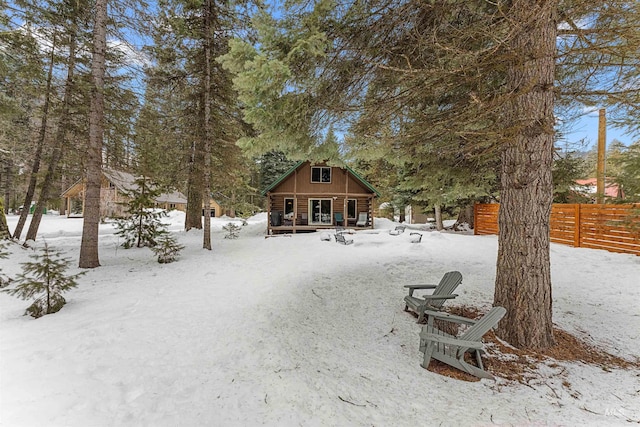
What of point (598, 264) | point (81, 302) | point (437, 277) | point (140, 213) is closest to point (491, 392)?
point (437, 277)

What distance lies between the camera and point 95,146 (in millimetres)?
6805

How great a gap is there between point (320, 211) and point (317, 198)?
1109 millimetres

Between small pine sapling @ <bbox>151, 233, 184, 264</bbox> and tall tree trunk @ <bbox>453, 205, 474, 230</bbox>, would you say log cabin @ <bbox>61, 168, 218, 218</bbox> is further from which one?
tall tree trunk @ <bbox>453, 205, 474, 230</bbox>

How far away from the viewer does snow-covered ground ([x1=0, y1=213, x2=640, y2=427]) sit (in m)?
2.35

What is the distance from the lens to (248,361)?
3.05 m

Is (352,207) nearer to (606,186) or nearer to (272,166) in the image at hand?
(606,186)

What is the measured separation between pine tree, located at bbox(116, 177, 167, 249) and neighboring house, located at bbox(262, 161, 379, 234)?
22.0 ft

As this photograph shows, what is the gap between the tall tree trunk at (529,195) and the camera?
3568mm

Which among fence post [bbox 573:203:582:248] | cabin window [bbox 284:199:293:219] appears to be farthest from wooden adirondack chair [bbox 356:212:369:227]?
fence post [bbox 573:203:582:248]

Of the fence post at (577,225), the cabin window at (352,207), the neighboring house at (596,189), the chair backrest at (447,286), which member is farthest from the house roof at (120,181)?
the fence post at (577,225)

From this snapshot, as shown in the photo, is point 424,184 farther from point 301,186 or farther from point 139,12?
point 301,186

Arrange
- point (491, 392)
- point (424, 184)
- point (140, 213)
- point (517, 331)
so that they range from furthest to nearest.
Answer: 1. point (140, 213)
2. point (424, 184)
3. point (517, 331)
4. point (491, 392)

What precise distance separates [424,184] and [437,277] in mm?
2193

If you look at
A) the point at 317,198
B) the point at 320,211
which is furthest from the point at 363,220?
the point at 317,198
